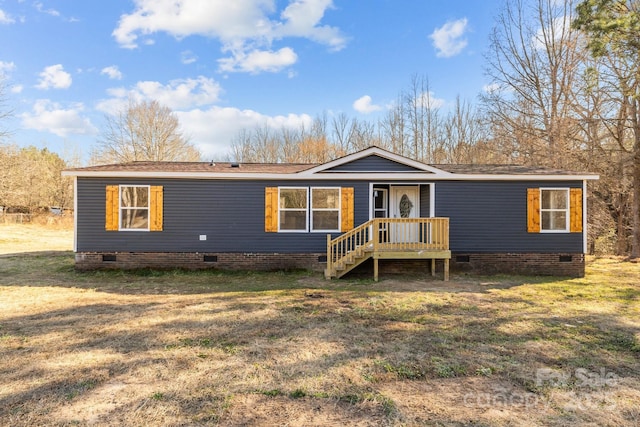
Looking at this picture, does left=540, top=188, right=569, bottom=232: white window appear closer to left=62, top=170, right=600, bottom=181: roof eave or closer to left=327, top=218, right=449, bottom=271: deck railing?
left=62, top=170, right=600, bottom=181: roof eave

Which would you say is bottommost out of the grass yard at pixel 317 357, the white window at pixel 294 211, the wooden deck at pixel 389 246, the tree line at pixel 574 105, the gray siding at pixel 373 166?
the grass yard at pixel 317 357

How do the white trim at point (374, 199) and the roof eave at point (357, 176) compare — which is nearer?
the roof eave at point (357, 176)

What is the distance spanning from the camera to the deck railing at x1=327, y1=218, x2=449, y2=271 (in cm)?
882

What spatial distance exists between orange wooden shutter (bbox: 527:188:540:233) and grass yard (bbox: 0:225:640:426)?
2563mm

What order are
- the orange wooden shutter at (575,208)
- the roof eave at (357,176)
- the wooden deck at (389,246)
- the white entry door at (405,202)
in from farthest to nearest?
the white entry door at (405,202), the orange wooden shutter at (575,208), the roof eave at (357,176), the wooden deck at (389,246)

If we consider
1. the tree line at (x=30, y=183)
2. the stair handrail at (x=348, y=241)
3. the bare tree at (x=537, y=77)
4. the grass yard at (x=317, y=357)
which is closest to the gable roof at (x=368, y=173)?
the stair handrail at (x=348, y=241)

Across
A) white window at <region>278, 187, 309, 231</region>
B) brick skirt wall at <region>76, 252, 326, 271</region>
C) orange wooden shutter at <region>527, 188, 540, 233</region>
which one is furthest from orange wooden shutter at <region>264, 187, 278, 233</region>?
orange wooden shutter at <region>527, 188, 540, 233</region>

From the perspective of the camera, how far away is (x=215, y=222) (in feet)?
31.8

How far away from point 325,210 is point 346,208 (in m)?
0.62

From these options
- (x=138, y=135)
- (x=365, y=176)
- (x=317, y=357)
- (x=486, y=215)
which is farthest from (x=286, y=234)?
(x=138, y=135)

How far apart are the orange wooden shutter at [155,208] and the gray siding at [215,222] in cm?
14

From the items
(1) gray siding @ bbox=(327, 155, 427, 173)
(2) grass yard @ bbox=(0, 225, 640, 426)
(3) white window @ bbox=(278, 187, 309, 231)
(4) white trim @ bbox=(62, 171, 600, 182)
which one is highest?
(1) gray siding @ bbox=(327, 155, 427, 173)

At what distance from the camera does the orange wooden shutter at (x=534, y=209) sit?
31.8ft

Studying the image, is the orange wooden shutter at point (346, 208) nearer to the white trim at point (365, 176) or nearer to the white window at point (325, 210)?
the white window at point (325, 210)
